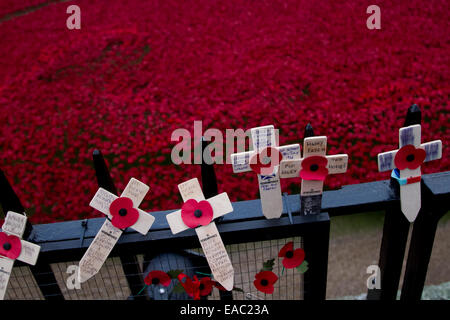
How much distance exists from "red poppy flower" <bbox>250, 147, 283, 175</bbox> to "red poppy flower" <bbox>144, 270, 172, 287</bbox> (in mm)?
484

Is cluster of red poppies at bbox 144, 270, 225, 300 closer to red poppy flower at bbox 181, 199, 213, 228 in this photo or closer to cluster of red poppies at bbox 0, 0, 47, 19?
red poppy flower at bbox 181, 199, 213, 228

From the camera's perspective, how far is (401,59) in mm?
3832

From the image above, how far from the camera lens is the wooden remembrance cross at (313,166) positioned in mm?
1021

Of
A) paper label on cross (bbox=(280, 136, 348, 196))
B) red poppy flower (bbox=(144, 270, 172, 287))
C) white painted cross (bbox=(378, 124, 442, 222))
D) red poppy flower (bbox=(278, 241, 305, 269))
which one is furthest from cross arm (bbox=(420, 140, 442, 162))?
red poppy flower (bbox=(144, 270, 172, 287))

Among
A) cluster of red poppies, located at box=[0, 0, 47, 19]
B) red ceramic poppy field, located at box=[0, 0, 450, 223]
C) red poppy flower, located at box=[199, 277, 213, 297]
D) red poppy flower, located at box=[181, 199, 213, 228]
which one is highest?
cluster of red poppies, located at box=[0, 0, 47, 19]

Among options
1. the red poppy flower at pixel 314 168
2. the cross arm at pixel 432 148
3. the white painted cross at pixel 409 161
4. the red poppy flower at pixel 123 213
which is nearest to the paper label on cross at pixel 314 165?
the red poppy flower at pixel 314 168

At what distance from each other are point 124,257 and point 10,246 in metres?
0.39

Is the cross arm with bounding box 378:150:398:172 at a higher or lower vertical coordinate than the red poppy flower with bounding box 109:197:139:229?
higher

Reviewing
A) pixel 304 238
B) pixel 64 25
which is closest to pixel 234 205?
pixel 304 238

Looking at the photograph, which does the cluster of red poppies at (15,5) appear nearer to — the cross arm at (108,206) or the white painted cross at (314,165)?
the cross arm at (108,206)

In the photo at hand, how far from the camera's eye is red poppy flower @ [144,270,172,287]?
1229 millimetres

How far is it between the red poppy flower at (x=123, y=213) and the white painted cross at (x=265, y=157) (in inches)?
12.8

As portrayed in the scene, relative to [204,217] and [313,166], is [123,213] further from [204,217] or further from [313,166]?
[313,166]
